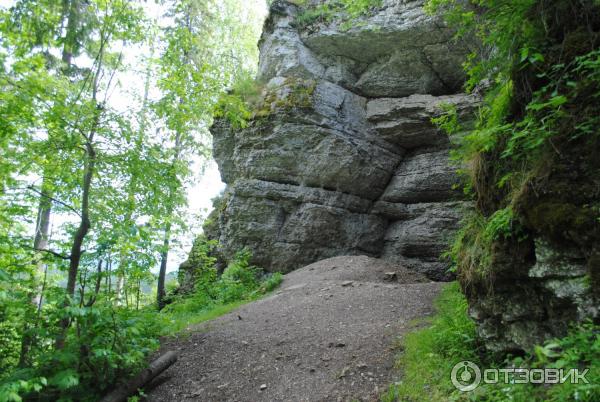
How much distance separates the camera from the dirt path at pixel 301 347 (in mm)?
4789

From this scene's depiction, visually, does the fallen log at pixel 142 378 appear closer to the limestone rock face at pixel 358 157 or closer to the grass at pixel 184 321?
the grass at pixel 184 321

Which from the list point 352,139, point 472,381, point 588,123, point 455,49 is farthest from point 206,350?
point 455,49

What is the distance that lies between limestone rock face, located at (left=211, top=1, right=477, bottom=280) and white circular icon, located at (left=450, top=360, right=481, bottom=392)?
1010 centimetres

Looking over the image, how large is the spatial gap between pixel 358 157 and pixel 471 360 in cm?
1079

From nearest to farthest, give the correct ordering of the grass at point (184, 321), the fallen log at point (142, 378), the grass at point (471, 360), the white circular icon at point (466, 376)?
the grass at point (471, 360) < the white circular icon at point (466, 376) < the fallen log at point (142, 378) < the grass at point (184, 321)

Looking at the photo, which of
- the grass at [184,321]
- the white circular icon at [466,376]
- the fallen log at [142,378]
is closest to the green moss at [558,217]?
the white circular icon at [466,376]

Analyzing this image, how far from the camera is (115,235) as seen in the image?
542 cm

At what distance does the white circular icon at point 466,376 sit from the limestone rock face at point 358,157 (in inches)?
397

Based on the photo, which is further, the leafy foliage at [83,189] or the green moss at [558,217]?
the leafy foliage at [83,189]

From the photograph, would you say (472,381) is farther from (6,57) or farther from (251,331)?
(6,57)

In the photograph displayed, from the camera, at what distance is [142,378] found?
520cm

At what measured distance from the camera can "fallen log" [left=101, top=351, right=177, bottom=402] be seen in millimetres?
4770

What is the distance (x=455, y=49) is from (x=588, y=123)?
12518 mm

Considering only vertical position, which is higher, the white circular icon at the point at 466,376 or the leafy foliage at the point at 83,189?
the leafy foliage at the point at 83,189
